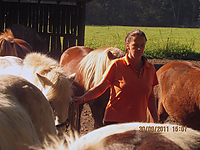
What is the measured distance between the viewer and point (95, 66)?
293cm

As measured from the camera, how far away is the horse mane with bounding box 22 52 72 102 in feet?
6.94

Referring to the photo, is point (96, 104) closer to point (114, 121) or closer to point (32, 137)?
point (114, 121)

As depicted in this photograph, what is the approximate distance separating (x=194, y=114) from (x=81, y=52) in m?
2.30

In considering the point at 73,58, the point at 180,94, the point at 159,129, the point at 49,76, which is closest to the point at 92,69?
the point at 49,76

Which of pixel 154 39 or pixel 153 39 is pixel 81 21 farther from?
pixel 153 39

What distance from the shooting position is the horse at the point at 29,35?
24.8 ft

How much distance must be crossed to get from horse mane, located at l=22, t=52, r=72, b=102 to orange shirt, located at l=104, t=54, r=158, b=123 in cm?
46

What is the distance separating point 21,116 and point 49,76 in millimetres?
721

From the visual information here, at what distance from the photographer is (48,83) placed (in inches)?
83.3

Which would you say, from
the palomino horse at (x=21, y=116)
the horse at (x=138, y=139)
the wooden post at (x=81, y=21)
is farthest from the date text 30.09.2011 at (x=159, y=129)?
the wooden post at (x=81, y=21)

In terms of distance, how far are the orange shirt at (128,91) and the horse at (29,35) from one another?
6.46m

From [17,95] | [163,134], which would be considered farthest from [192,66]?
[163,134]

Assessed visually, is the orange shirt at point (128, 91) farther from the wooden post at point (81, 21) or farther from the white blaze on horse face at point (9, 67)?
the wooden post at point (81, 21)

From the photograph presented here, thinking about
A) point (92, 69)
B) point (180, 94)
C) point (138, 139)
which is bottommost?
point (180, 94)
